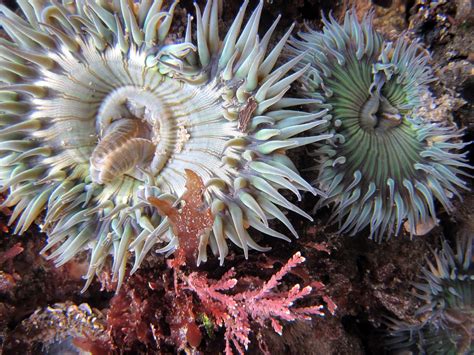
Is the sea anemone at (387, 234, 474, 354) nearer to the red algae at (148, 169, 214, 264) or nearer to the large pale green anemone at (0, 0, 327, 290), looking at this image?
the large pale green anemone at (0, 0, 327, 290)

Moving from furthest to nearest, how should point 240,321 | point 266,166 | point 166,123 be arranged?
point 166,123 → point 240,321 → point 266,166

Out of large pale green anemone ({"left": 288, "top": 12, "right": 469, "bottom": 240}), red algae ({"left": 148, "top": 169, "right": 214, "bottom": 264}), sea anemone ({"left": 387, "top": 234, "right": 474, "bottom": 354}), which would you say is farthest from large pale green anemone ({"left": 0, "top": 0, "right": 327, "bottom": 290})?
sea anemone ({"left": 387, "top": 234, "right": 474, "bottom": 354})

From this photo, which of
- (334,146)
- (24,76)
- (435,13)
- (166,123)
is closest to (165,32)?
(166,123)

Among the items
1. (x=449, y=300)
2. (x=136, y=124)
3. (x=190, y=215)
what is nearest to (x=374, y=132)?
(x=190, y=215)

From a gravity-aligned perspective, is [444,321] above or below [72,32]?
below

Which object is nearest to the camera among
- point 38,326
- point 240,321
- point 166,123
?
point 240,321

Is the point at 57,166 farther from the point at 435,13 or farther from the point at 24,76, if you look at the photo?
the point at 435,13

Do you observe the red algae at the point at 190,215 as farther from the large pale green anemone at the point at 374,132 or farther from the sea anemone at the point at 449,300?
the sea anemone at the point at 449,300

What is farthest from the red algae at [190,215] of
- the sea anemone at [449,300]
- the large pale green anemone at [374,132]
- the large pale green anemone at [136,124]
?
the sea anemone at [449,300]

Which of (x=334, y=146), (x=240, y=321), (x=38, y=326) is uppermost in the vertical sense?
(x=334, y=146)
